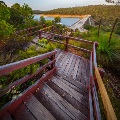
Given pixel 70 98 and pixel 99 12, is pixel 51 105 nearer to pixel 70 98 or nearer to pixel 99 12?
pixel 70 98

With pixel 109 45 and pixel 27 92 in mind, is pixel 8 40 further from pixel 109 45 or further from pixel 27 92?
pixel 109 45

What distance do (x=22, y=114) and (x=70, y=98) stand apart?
1.29m

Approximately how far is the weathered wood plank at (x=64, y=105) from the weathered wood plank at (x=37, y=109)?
1.28 ft

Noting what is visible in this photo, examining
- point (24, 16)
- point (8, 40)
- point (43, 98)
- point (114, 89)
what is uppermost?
point (24, 16)

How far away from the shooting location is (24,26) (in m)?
12.6

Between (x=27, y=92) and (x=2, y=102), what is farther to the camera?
(x=27, y=92)

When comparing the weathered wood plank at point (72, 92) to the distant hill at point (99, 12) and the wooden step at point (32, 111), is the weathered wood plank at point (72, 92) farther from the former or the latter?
the distant hill at point (99, 12)

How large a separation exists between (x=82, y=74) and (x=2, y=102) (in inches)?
138

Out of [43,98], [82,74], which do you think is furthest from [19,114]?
[82,74]

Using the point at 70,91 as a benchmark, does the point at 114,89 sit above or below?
below

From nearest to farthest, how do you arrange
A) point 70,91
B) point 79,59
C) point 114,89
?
1. point 70,91
2. point 114,89
3. point 79,59

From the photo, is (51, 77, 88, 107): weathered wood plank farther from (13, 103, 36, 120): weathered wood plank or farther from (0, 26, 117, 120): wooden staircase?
(13, 103, 36, 120): weathered wood plank

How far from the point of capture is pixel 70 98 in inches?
136

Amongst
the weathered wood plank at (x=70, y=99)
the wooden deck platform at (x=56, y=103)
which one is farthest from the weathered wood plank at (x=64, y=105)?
the weathered wood plank at (x=70, y=99)
